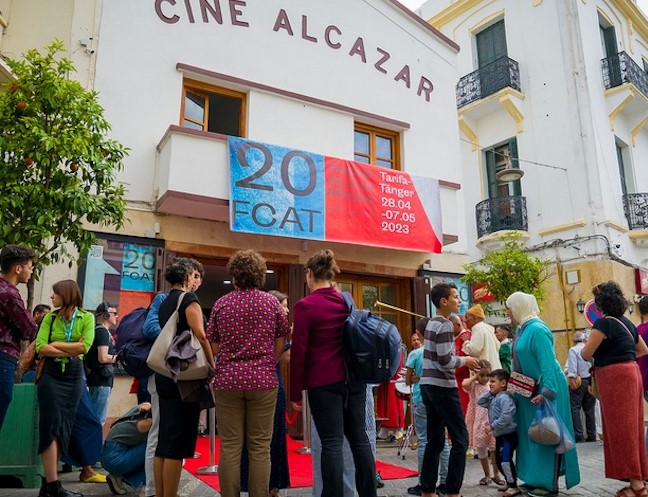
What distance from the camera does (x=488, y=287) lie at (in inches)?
410

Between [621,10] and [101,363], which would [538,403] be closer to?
[101,363]

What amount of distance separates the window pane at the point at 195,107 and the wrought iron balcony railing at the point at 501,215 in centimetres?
933

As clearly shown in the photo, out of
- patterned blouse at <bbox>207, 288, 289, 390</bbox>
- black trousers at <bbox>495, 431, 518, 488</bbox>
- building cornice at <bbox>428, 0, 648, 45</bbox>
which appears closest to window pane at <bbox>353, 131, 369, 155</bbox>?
black trousers at <bbox>495, 431, 518, 488</bbox>

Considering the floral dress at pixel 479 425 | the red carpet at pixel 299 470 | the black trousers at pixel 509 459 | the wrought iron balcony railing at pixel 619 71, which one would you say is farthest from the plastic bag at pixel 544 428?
the wrought iron balcony railing at pixel 619 71

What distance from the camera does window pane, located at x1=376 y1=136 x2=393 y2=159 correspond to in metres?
10.8

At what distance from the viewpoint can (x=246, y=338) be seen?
12.6 feet

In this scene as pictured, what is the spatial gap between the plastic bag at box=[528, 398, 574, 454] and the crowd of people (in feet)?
0.06

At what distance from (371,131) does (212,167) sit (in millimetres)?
3878

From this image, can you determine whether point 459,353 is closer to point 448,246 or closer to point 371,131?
point 448,246

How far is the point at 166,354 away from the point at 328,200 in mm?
5373

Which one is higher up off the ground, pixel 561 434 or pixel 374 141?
pixel 374 141

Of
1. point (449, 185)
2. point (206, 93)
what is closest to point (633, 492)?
point (449, 185)

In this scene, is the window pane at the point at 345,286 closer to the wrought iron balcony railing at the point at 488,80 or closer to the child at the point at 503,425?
the child at the point at 503,425

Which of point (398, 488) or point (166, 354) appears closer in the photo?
point (166, 354)
